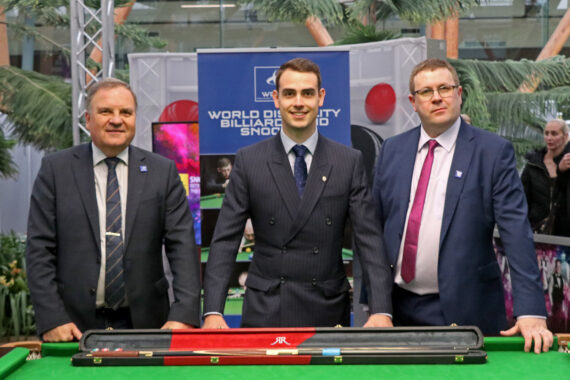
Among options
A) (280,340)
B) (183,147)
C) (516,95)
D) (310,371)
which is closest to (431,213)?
(280,340)

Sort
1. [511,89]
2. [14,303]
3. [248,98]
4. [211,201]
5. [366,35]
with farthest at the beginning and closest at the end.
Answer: [366,35] → [511,89] → [14,303] → [211,201] → [248,98]

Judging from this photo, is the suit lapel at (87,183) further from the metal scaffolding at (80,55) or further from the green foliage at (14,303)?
the green foliage at (14,303)

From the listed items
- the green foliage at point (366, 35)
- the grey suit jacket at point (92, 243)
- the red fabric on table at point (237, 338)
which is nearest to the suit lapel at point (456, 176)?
the red fabric on table at point (237, 338)

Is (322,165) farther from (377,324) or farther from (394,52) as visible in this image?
(394,52)

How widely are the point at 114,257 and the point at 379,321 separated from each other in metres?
0.88

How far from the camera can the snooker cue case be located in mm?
1988

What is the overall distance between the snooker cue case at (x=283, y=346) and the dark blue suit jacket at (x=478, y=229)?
1.20 feet

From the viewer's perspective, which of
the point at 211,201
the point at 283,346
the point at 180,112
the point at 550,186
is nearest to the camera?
the point at 283,346

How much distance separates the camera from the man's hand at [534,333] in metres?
2.15

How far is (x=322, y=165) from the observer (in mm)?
2617

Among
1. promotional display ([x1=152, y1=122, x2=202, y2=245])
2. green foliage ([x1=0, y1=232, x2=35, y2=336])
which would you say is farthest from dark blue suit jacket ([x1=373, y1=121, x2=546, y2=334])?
green foliage ([x1=0, y1=232, x2=35, y2=336])

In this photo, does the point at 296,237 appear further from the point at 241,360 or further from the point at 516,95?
the point at 516,95

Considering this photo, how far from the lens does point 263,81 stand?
4.61 m

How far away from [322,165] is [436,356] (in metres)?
0.85
